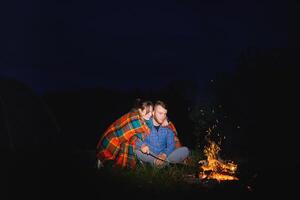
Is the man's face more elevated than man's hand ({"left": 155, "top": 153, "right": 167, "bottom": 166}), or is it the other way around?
the man's face

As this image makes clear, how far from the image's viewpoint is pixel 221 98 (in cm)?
1088

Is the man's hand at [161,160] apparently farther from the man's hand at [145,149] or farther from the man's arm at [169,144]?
the man's hand at [145,149]

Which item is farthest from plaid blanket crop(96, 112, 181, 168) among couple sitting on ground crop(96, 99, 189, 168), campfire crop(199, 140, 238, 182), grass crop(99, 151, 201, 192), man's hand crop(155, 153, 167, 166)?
campfire crop(199, 140, 238, 182)

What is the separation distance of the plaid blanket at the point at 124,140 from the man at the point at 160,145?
0.43 feet

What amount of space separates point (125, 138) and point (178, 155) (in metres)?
1.08

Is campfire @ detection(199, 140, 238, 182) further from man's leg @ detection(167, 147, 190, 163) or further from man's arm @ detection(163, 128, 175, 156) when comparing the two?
man's arm @ detection(163, 128, 175, 156)

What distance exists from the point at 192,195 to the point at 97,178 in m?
1.77

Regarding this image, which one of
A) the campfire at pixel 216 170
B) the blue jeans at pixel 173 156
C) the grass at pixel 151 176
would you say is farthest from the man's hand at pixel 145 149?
the campfire at pixel 216 170

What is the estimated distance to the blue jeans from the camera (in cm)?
822

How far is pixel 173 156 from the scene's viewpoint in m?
8.37

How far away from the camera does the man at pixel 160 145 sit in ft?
26.8

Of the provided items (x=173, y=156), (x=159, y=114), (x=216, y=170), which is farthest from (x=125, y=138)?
(x=216, y=170)

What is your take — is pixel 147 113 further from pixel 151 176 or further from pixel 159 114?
pixel 151 176

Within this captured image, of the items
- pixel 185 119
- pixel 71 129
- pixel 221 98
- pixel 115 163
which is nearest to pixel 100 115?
pixel 71 129
